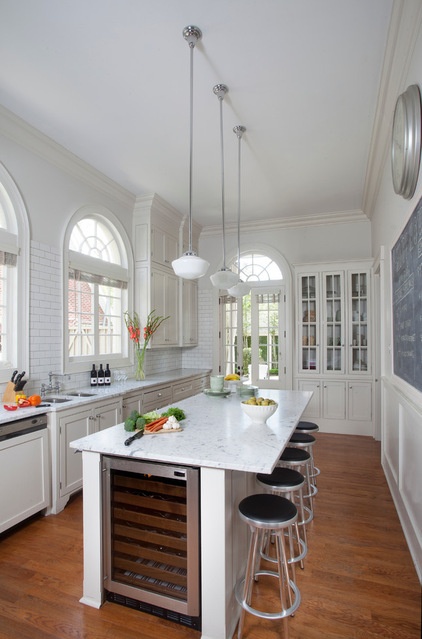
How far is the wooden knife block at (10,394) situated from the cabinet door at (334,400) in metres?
4.01

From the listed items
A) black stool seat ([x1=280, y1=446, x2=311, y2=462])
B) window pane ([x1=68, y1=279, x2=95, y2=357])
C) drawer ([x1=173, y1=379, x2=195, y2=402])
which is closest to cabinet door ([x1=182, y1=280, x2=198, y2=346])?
drawer ([x1=173, y1=379, x2=195, y2=402])

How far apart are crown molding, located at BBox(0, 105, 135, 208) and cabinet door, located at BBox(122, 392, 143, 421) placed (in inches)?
92.5

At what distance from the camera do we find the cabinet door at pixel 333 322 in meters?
5.27

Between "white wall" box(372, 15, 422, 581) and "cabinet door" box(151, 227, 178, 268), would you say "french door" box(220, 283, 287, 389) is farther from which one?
"white wall" box(372, 15, 422, 581)

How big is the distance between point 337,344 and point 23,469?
4210 millimetres

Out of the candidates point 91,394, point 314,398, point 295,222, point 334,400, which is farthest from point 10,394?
point 295,222

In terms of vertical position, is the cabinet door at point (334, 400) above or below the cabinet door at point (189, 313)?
below

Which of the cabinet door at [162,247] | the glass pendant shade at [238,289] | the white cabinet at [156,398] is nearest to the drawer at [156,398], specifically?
the white cabinet at [156,398]

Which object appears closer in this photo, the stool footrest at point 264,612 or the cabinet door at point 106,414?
the stool footrest at point 264,612

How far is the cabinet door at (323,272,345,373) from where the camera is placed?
5.27 m

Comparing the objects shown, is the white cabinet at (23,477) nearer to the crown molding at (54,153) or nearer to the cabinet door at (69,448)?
the cabinet door at (69,448)

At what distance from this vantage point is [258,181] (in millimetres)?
4383

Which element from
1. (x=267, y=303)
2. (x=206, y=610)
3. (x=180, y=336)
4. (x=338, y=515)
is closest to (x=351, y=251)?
(x=267, y=303)

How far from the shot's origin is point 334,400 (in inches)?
206
